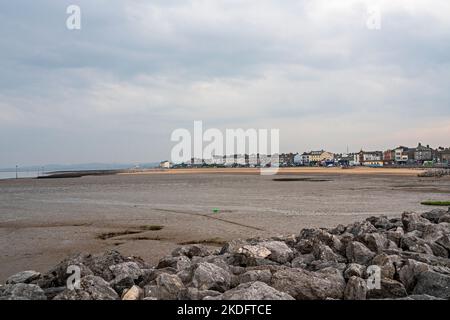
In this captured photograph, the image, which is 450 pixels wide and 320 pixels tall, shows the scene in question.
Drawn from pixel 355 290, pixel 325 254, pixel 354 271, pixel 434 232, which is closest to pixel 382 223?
pixel 434 232

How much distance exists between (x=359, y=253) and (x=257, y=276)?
8.72 feet

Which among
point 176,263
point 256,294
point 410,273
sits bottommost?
point 176,263

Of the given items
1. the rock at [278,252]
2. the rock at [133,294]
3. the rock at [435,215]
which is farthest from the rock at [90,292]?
the rock at [435,215]

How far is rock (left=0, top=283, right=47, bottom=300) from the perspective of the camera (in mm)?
5182

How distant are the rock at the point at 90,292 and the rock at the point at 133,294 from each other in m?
0.13

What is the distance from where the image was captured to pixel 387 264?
6.27 meters

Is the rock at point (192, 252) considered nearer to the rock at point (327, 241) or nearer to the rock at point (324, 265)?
the rock at point (327, 241)

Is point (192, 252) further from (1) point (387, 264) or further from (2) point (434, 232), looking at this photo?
(2) point (434, 232)

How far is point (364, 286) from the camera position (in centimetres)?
537

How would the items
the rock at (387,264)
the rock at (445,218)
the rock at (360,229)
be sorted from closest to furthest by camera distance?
the rock at (387,264)
the rock at (360,229)
the rock at (445,218)

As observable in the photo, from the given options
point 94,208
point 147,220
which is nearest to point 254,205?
point 147,220

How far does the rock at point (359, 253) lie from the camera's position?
718 cm
